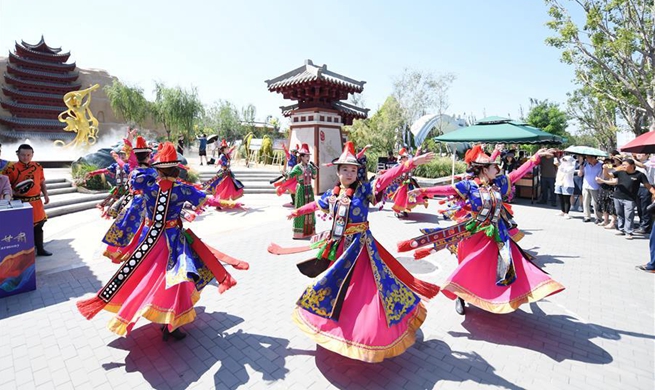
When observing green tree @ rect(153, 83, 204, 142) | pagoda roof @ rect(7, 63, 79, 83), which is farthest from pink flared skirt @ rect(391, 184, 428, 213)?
pagoda roof @ rect(7, 63, 79, 83)

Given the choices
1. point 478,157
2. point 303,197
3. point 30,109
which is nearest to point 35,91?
point 30,109

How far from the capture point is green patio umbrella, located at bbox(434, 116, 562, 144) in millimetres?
13016

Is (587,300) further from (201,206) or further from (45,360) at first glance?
(45,360)

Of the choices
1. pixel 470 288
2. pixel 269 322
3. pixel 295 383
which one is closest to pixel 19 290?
pixel 269 322

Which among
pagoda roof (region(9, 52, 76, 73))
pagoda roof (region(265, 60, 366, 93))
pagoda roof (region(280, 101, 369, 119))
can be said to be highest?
pagoda roof (region(9, 52, 76, 73))

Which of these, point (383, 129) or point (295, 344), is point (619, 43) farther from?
point (383, 129)

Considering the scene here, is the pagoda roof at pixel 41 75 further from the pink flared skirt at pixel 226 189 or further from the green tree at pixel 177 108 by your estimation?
the pink flared skirt at pixel 226 189

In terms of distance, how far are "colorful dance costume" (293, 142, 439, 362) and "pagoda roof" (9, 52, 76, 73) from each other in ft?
142

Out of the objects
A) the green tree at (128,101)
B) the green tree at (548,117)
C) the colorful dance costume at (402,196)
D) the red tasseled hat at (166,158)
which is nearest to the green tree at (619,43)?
the colorful dance costume at (402,196)

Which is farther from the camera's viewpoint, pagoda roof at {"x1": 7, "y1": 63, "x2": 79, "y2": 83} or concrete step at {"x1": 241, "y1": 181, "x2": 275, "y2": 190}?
pagoda roof at {"x1": 7, "y1": 63, "x2": 79, "y2": 83}

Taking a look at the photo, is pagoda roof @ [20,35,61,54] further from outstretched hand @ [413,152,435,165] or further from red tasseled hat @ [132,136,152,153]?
outstretched hand @ [413,152,435,165]

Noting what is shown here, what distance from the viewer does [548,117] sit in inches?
1502

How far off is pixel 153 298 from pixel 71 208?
9614 millimetres

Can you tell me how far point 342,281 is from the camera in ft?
11.3
